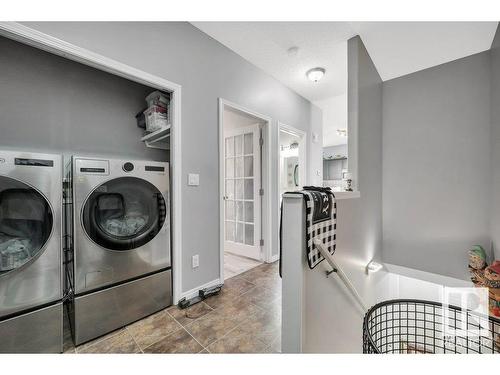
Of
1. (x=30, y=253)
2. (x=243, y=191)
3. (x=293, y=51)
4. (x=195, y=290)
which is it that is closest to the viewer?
(x=30, y=253)

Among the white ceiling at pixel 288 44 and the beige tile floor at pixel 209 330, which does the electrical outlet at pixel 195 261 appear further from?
the white ceiling at pixel 288 44

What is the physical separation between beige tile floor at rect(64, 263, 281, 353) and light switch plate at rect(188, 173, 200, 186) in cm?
104

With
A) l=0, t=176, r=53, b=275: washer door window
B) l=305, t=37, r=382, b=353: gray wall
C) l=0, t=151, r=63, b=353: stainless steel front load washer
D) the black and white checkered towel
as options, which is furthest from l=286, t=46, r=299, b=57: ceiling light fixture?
l=0, t=176, r=53, b=275: washer door window

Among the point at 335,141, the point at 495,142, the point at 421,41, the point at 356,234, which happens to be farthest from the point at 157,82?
the point at 335,141

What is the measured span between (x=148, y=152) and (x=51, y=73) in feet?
3.16

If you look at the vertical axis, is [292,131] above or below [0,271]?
above

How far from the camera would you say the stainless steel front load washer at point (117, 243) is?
1.36 metres

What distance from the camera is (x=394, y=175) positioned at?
2779 mm

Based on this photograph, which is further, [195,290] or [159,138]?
[159,138]

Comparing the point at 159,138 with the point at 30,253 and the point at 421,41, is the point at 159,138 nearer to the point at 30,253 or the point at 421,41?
the point at 30,253

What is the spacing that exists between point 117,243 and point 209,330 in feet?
2.93

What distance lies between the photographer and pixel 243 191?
3.14 meters
